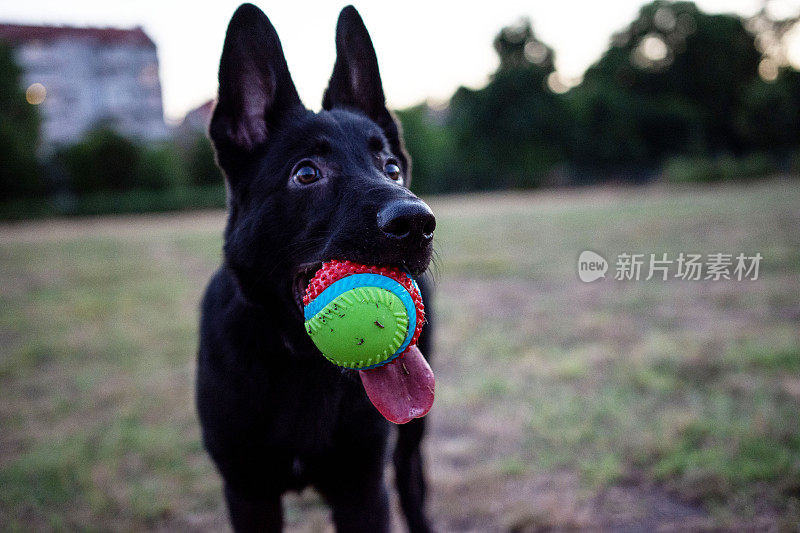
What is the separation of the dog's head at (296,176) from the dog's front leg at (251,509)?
2.43 ft

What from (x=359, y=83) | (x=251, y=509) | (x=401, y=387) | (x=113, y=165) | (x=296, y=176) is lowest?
(x=251, y=509)

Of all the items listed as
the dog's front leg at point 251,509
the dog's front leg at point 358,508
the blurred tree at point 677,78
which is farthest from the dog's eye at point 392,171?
the blurred tree at point 677,78

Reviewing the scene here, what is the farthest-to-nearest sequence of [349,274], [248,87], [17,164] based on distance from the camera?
[17,164] < [248,87] < [349,274]

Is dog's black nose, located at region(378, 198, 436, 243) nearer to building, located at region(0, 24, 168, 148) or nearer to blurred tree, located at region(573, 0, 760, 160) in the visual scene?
blurred tree, located at region(573, 0, 760, 160)

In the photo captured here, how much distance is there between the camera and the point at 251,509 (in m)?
1.97

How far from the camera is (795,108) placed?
108ft

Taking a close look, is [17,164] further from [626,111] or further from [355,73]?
[626,111]

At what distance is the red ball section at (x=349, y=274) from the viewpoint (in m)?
1.56

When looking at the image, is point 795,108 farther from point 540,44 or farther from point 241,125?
point 241,125

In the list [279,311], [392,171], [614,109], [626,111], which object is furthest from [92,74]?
[279,311]

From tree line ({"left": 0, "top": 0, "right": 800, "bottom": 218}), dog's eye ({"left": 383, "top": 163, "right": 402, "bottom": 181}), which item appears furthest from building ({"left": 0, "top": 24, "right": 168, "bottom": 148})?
dog's eye ({"left": 383, "top": 163, "right": 402, "bottom": 181})

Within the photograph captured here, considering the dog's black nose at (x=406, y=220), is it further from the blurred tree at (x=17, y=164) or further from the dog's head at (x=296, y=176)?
the blurred tree at (x=17, y=164)

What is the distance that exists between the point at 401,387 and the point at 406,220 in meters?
0.52

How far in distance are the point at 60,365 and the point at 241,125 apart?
3817mm
